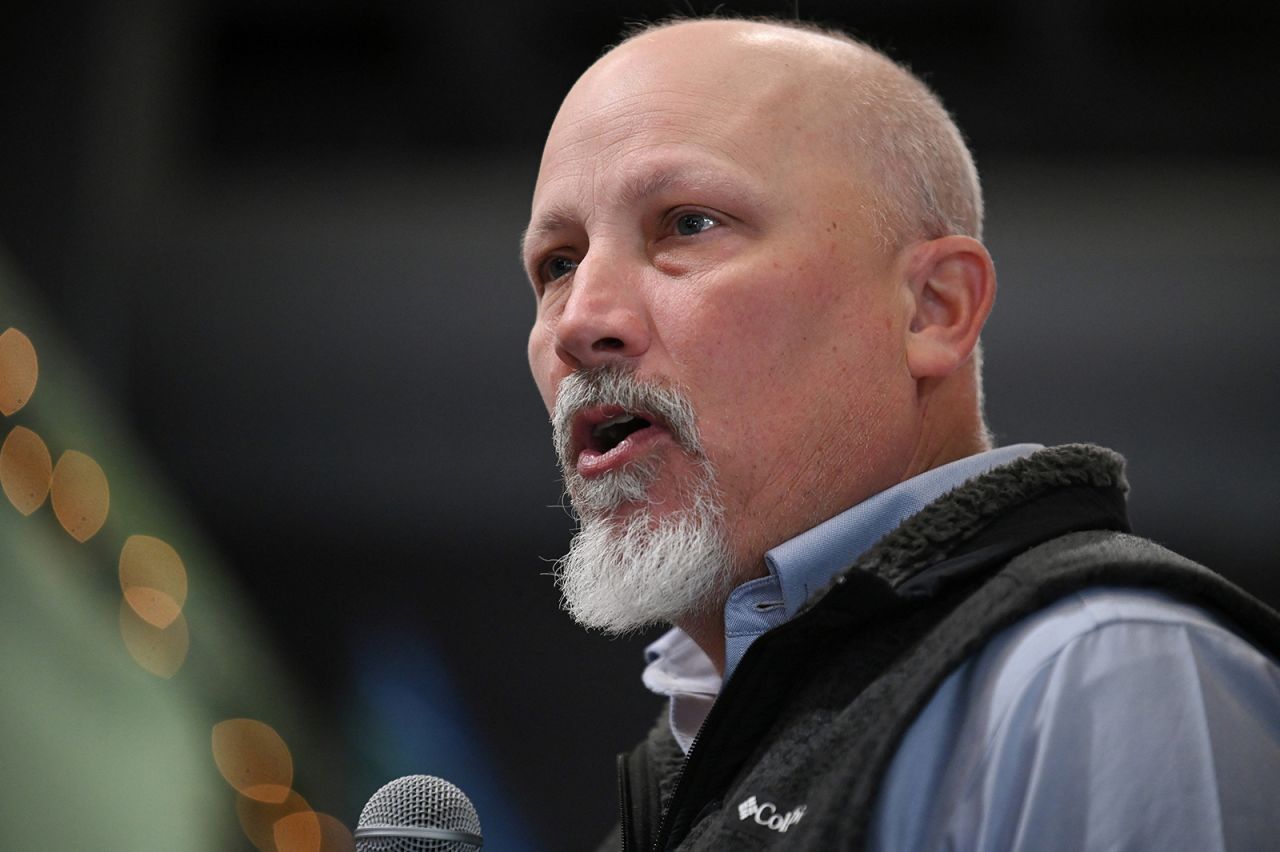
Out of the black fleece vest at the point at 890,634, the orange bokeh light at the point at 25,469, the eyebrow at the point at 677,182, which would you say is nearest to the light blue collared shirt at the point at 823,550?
the black fleece vest at the point at 890,634

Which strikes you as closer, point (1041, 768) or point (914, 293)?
point (1041, 768)

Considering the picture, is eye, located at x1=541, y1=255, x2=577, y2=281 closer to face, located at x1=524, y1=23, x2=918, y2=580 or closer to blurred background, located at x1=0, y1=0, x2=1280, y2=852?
face, located at x1=524, y1=23, x2=918, y2=580

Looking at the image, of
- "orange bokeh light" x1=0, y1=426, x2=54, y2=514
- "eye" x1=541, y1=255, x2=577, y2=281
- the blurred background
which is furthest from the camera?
the blurred background

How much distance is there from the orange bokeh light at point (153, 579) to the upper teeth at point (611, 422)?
2.21 metres

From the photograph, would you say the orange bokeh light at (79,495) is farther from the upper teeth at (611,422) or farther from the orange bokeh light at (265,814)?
the upper teeth at (611,422)

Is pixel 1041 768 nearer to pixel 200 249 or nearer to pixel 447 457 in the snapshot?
pixel 447 457

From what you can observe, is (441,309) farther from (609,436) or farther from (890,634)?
(890,634)

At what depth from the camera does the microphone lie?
3.55ft

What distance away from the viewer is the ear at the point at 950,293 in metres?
1.32

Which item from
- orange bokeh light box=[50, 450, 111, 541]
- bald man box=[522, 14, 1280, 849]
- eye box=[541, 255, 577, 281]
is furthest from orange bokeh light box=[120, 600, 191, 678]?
eye box=[541, 255, 577, 281]

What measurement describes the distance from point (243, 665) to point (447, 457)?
83 cm

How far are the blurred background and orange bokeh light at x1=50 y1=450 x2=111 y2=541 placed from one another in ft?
0.36

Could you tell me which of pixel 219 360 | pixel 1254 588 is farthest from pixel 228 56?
pixel 1254 588

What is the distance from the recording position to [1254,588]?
138 inches
